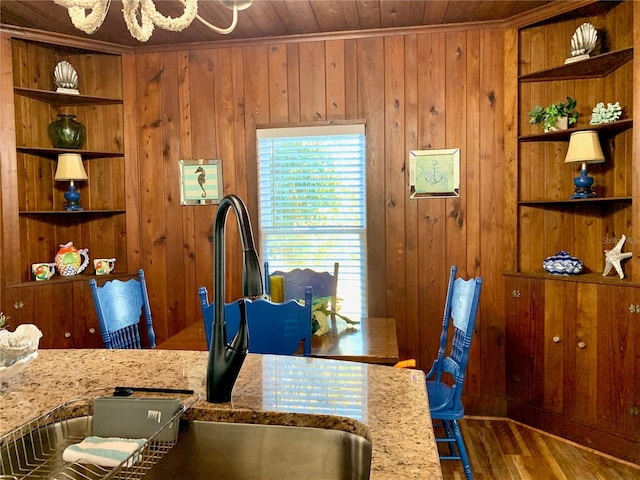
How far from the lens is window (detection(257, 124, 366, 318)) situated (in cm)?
326

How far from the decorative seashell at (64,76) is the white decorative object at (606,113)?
3.27 m

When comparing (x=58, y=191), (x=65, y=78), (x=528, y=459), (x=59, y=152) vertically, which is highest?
(x=65, y=78)

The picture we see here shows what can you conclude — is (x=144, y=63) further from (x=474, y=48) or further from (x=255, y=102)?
(x=474, y=48)

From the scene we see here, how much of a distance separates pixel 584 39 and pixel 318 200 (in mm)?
1796

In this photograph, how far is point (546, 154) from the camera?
10.2 feet

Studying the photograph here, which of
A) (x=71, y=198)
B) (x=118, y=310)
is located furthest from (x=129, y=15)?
(x=71, y=198)

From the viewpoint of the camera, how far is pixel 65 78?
328 cm

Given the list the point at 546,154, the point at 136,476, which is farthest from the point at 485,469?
the point at 136,476

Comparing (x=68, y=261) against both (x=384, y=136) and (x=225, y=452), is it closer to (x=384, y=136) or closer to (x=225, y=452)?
(x=384, y=136)

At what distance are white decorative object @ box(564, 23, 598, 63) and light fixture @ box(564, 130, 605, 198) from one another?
43 cm

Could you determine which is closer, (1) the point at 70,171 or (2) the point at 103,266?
(1) the point at 70,171

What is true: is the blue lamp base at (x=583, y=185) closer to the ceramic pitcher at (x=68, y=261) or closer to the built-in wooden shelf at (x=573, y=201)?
the built-in wooden shelf at (x=573, y=201)

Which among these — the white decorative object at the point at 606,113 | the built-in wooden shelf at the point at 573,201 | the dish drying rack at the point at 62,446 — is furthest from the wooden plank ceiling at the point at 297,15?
the dish drying rack at the point at 62,446

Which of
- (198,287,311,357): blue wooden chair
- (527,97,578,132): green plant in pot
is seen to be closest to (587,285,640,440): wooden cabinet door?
(527,97,578,132): green plant in pot
